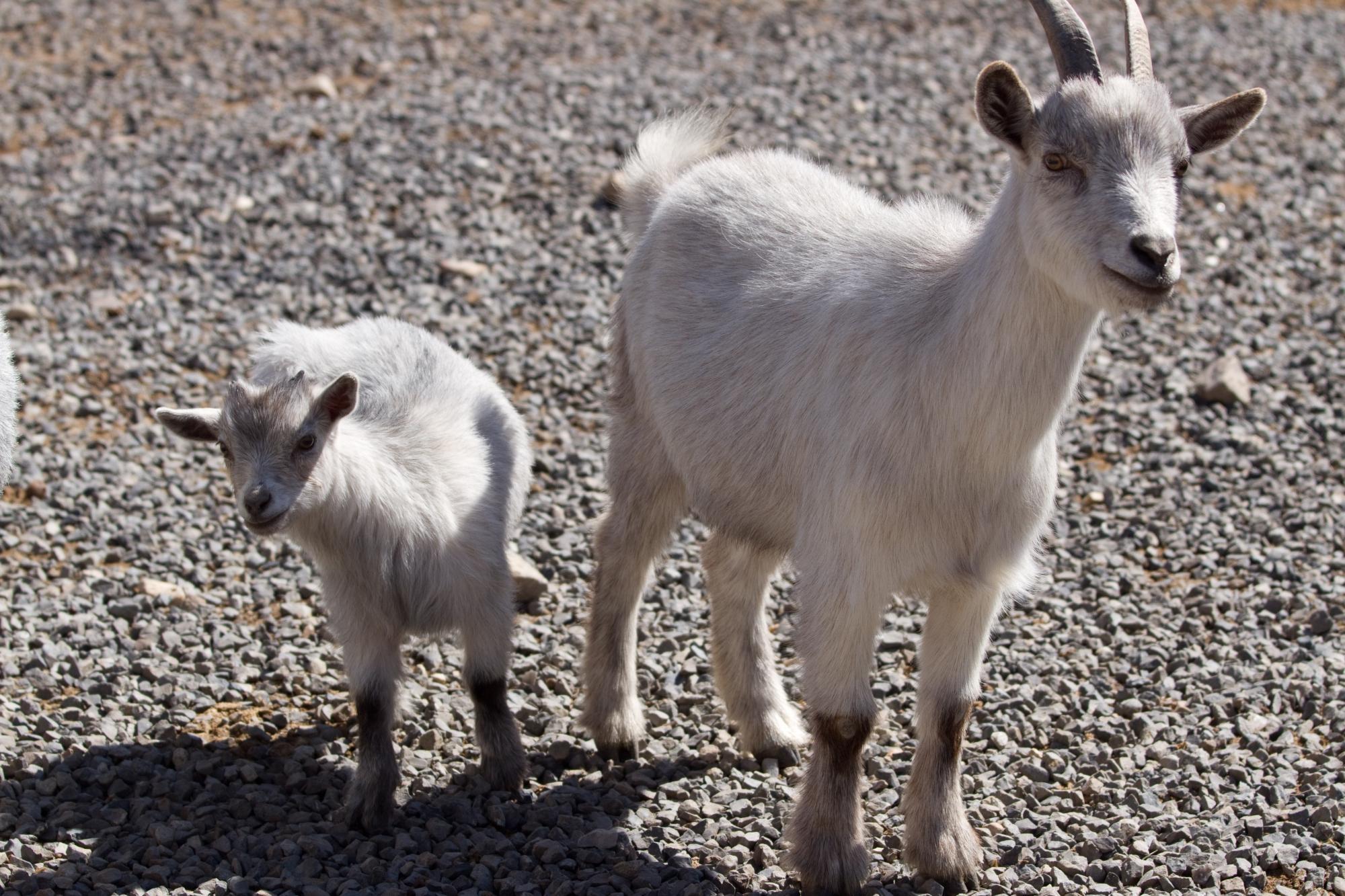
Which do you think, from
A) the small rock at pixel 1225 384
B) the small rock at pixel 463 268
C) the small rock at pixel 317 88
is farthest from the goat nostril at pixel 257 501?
the small rock at pixel 317 88

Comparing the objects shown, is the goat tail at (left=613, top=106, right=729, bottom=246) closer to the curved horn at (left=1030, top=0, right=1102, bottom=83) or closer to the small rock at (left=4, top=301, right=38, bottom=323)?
the curved horn at (left=1030, top=0, right=1102, bottom=83)

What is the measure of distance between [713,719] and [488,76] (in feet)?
23.9

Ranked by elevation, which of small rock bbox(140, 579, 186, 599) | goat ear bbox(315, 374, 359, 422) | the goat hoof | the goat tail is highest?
the goat tail

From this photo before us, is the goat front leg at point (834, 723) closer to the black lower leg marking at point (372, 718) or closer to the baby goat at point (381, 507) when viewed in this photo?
the baby goat at point (381, 507)

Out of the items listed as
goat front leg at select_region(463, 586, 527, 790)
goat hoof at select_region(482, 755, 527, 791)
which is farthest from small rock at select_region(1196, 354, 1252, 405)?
goat hoof at select_region(482, 755, 527, 791)

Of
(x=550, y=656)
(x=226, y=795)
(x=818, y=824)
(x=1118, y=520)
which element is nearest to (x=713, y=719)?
(x=550, y=656)

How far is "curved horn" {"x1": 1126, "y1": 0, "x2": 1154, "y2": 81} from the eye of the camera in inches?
182

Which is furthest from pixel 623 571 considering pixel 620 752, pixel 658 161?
pixel 658 161

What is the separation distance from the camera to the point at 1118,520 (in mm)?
7512

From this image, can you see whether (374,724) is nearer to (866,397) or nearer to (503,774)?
(503,774)

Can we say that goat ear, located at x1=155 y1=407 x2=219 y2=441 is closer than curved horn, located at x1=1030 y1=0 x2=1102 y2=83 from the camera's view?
No

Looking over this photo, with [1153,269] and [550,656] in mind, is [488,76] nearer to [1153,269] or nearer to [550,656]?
[550,656]

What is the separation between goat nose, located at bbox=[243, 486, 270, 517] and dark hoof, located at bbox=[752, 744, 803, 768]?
2.17 metres

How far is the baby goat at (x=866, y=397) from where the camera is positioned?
441 centimetres
